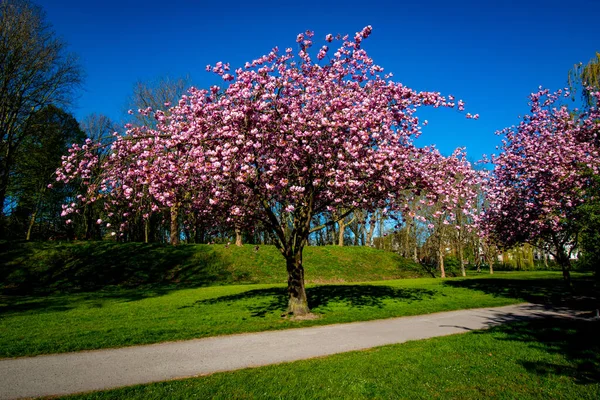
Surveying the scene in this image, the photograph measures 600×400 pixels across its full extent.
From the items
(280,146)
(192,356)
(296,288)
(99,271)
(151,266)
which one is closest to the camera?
(192,356)

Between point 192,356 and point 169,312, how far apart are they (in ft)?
21.6

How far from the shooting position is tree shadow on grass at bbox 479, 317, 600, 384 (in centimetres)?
684

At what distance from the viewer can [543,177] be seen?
18.3 meters

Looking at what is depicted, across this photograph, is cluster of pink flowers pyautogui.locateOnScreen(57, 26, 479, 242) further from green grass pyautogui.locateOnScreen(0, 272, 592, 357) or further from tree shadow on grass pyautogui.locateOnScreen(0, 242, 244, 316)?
tree shadow on grass pyautogui.locateOnScreen(0, 242, 244, 316)

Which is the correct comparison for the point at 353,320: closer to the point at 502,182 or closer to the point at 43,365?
the point at 43,365

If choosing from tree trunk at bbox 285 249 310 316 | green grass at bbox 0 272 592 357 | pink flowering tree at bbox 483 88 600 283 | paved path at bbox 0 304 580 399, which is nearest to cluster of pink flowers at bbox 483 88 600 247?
pink flowering tree at bbox 483 88 600 283

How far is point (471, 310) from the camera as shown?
49.1ft

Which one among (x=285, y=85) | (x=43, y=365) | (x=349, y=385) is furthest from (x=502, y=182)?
(x=43, y=365)

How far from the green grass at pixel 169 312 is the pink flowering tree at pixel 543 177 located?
348cm

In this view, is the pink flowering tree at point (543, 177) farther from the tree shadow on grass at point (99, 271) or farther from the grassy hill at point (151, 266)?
the tree shadow on grass at point (99, 271)

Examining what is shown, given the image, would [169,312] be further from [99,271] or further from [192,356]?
[99,271]

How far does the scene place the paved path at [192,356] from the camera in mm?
6477

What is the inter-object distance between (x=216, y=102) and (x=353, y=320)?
843cm

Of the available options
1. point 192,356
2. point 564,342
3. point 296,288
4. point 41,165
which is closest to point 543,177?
point 564,342
